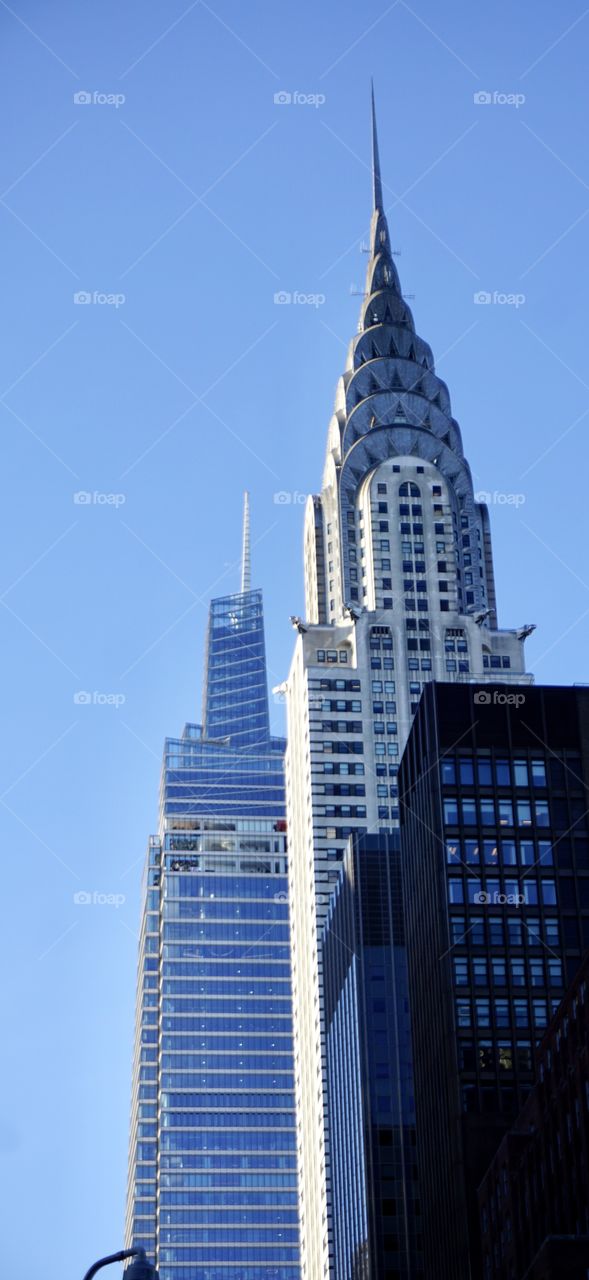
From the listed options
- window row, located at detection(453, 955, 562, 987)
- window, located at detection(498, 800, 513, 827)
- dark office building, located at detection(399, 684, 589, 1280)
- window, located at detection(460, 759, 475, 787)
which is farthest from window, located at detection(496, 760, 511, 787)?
window row, located at detection(453, 955, 562, 987)

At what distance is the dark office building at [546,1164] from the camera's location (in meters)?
97.6

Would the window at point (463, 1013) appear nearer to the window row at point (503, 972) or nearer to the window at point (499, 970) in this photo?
the window row at point (503, 972)

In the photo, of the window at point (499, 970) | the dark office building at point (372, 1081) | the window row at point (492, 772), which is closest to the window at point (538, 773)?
the window row at point (492, 772)

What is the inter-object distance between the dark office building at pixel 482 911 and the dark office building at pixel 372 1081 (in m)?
24.2

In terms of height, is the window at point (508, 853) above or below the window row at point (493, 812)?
below

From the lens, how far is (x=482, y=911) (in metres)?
120

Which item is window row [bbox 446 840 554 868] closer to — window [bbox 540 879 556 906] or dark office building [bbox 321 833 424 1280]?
window [bbox 540 879 556 906]

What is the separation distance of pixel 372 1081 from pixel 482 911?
4105cm

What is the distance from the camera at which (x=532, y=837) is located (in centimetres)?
12338

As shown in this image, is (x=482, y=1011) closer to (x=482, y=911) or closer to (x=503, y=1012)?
(x=503, y=1012)

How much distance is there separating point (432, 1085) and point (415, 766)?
2151 centimetres

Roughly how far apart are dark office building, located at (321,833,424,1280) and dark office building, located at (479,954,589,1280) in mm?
40518

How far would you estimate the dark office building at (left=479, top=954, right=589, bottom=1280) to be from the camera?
97562 mm

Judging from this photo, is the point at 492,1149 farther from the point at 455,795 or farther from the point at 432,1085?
the point at 455,795
